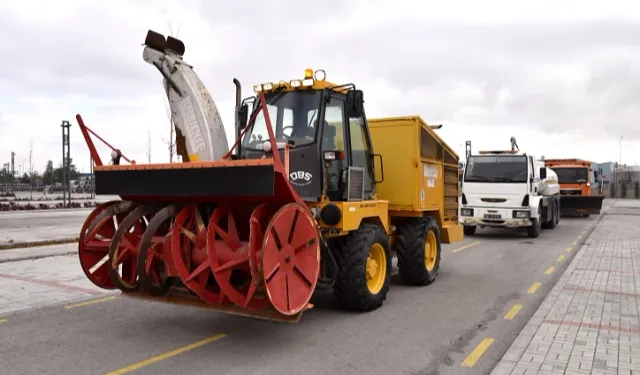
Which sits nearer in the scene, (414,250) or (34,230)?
(414,250)

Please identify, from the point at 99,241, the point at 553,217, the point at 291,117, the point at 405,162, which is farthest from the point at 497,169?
the point at 99,241

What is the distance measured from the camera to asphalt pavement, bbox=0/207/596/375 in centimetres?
531

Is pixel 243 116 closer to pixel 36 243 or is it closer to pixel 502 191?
pixel 36 243

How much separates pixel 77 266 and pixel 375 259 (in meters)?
6.45

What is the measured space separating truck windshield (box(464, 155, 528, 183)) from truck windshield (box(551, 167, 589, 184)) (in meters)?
12.1

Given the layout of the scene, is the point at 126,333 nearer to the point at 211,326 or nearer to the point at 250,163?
the point at 211,326

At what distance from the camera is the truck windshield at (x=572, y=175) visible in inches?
1083

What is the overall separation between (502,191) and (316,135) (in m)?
11.7

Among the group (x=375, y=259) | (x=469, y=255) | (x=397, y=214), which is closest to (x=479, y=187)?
(x=469, y=255)

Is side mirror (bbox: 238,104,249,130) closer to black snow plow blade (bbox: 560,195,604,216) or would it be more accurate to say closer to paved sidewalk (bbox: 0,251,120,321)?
paved sidewalk (bbox: 0,251,120,321)

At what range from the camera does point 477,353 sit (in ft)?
18.7

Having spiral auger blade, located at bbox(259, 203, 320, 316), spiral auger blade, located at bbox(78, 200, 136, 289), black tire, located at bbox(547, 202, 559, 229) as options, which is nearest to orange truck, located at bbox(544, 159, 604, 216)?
black tire, located at bbox(547, 202, 559, 229)

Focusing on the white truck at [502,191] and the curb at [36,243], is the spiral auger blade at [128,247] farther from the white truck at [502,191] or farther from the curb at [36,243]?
the white truck at [502,191]

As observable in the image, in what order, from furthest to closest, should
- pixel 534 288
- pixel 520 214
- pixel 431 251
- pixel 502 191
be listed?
pixel 502 191 → pixel 520 214 → pixel 431 251 → pixel 534 288
